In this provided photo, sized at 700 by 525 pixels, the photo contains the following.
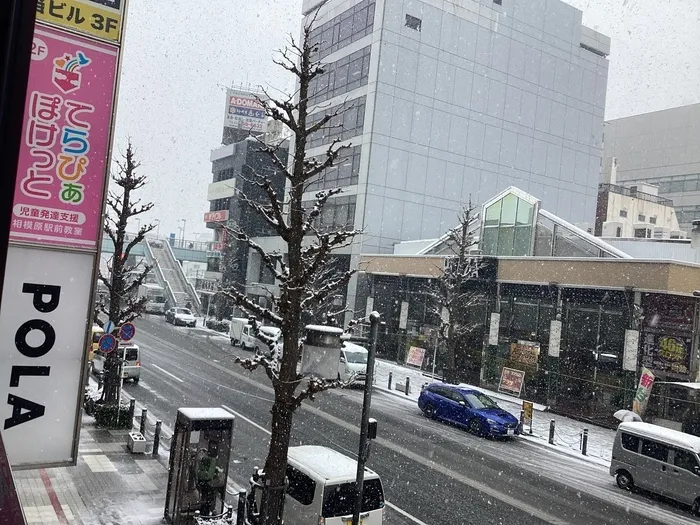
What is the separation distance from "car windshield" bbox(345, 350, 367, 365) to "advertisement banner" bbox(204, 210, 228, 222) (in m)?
38.6

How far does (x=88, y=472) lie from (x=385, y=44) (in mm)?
36479

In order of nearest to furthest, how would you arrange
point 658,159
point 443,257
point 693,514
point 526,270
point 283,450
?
1. point 283,450
2. point 693,514
3. point 526,270
4. point 443,257
5. point 658,159

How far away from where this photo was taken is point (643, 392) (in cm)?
2202

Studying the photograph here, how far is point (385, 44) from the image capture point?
4166cm

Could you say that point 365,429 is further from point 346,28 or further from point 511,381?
point 346,28

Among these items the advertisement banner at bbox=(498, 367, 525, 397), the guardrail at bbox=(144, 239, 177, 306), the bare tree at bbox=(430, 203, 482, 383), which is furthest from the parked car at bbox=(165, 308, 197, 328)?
the advertisement banner at bbox=(498, 367, 525, 397)

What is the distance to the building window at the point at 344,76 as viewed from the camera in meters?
43.1

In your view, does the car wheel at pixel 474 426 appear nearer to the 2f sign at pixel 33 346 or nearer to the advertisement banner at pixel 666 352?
the advertisement banner at pixel 666 352

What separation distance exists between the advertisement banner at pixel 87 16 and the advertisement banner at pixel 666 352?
2432cm

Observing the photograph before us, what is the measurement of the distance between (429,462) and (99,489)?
904 cm

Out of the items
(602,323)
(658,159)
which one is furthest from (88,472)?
(658,159)

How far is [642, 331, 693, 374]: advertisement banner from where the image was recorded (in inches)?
896

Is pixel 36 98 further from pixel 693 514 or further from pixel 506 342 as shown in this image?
pixel 506 342

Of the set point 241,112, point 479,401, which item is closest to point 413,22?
point 479,401
